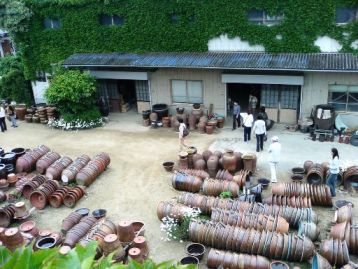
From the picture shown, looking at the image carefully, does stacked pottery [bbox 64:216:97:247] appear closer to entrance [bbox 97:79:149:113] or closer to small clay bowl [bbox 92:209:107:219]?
small clay bowl [bbox 92:209:107:219]

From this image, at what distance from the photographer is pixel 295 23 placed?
667 inches

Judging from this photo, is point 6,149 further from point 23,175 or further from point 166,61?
point 166,61

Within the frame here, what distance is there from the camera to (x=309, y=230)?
384 inches

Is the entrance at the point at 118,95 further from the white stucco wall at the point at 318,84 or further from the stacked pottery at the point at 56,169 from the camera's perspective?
the white stucco wall at the point at 318,84

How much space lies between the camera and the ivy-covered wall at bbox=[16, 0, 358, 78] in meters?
16.7

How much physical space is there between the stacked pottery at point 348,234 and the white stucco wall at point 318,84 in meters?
8.83

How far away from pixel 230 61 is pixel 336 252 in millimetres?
10736

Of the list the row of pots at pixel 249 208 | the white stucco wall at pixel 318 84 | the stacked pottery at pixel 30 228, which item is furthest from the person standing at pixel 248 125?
the stacked pottery at pixel 30 228

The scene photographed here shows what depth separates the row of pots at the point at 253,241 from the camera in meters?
9.19

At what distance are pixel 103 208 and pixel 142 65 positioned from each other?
844 centimetres

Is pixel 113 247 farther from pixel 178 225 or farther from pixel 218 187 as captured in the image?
pixel 218 187

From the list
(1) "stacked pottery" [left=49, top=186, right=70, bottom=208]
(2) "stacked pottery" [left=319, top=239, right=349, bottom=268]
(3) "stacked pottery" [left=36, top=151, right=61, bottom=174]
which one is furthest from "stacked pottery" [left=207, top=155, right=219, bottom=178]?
(3) "stacked pottery" [left=36, top=151, right=61, bottom=174]

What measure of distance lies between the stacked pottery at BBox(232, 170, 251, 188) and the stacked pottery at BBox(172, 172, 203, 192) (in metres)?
1.18

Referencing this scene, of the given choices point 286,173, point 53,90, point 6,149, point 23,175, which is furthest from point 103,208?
point 53,90
